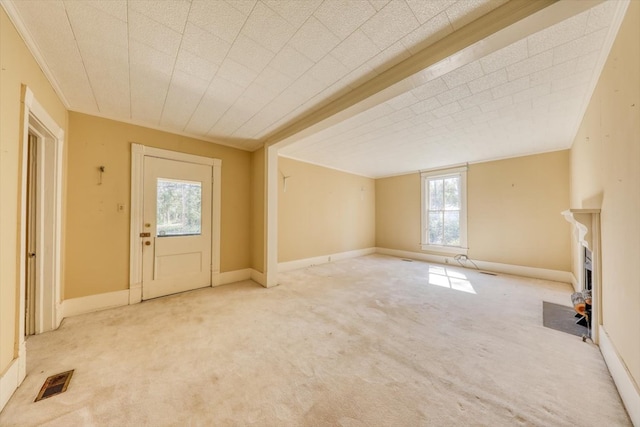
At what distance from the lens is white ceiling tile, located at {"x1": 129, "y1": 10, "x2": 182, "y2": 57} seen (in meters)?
1.56

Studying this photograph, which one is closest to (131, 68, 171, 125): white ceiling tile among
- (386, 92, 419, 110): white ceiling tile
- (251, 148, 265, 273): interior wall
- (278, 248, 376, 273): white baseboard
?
(251, 148, 265, 273): interior wall

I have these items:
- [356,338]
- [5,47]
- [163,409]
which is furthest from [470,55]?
[163,409]

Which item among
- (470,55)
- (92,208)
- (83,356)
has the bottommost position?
(83,356)

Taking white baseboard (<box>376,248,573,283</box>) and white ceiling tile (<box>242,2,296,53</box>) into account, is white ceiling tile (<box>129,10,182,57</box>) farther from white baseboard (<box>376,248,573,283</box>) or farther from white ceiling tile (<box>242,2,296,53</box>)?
white baseboard (<box>376,248,573,283</box>)

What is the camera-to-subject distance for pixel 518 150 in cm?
447

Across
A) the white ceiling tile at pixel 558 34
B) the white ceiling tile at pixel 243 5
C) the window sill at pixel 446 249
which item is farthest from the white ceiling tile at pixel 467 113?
the window sill at pixel 446 249

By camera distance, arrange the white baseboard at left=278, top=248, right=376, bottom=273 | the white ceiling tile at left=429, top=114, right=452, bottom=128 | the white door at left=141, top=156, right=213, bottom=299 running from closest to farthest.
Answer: the white ceiling tile at left=429, top=114, right=452, bottom=128 → the white door at left=141, top=156, right=213, bottom=299 → the white baseboard at left=278, top=248, right=376, bottom=273

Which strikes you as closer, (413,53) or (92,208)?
(413,53)

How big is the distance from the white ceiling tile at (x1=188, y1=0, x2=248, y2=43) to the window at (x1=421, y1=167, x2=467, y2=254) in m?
5.68

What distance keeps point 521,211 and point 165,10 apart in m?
6.31

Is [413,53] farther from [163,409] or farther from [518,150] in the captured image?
[518,150]

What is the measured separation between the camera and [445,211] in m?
5.98

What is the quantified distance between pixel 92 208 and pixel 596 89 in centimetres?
578

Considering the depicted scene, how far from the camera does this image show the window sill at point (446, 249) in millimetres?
5571
